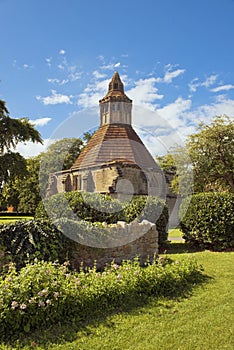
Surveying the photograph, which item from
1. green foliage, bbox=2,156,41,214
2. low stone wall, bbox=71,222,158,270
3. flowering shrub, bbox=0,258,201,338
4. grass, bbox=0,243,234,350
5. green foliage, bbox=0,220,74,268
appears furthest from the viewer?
green foliage, bbox=2,156,41,214

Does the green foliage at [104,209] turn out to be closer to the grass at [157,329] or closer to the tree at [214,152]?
the grass at [157,329]

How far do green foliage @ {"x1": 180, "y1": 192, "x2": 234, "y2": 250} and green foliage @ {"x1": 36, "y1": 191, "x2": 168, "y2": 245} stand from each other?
110 cm

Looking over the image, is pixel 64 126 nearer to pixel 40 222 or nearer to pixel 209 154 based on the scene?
pixel 40 222

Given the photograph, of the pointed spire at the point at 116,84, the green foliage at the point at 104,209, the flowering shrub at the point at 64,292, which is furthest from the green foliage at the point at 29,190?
the flowering shrub at the point at 64,292

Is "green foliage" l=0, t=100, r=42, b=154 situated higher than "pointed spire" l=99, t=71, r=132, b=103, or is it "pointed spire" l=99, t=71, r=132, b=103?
"pointed spire" l=99, t=71, r=132, b=103

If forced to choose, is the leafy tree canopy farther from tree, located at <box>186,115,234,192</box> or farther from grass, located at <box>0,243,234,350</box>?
grass, located at <box>0,243,234,350</box>

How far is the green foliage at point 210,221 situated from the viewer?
10562 mm

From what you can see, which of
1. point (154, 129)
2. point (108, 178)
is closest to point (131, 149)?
point (108, 178)

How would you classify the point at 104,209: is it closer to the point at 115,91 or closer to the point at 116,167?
the point at 116,167

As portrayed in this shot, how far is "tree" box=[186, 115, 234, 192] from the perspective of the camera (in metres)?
23.1

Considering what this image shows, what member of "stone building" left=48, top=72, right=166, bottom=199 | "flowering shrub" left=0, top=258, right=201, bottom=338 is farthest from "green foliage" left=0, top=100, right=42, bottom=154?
"flowering shrub" left=0, top=258, right=201, bottom=338

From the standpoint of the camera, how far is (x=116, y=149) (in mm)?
24453

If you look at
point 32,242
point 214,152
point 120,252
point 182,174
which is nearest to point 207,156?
point 214,152

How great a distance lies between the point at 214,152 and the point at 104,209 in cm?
1526
